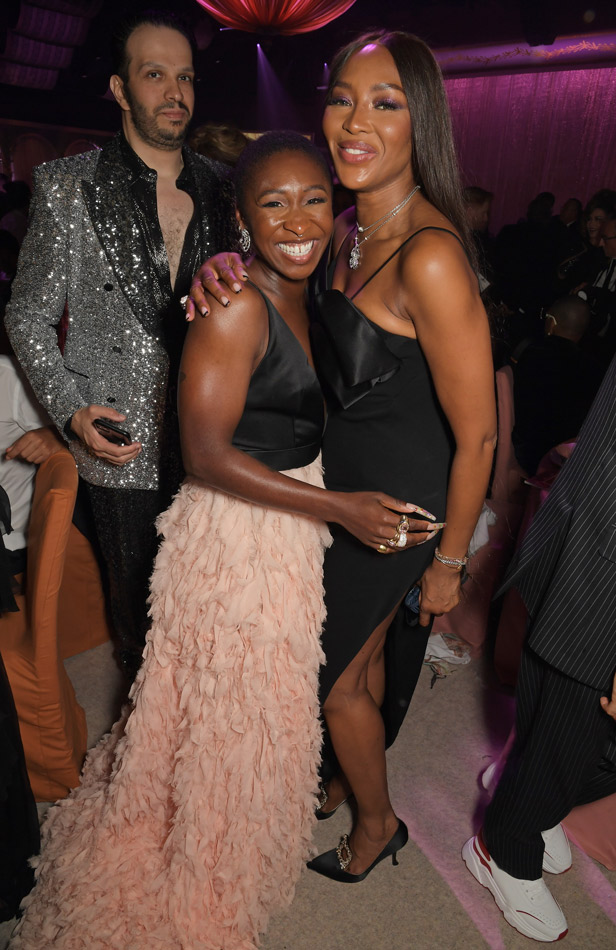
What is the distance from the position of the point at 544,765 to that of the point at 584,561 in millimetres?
531

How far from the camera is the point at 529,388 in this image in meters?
3.01

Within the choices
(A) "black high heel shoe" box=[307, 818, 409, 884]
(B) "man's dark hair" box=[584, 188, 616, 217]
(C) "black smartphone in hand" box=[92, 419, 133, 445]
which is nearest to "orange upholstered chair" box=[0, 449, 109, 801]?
(C) "black smartphone in hand" box=[92, 419, 133, 445]

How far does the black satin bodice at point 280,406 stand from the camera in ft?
4.12

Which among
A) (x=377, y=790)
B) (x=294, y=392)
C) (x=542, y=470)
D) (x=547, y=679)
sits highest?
(x=294, y=392)

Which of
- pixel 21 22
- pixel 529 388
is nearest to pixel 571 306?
pixel 529 388

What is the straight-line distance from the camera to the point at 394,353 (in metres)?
1.38

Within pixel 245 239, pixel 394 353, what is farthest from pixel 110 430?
pixel 394 353

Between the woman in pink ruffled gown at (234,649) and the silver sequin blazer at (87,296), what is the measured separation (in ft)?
2.21

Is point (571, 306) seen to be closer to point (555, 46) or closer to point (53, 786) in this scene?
point (53, 786)

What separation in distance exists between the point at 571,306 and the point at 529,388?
46cm

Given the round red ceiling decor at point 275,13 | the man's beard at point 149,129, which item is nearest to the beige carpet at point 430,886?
the man's beard at point 149,129

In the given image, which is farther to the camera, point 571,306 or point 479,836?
point 571,306

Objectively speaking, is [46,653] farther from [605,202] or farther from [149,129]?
[605,202]

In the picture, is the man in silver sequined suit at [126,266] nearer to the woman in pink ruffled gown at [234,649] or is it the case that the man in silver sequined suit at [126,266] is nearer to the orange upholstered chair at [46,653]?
the orange upholstered chair at [46,653]
